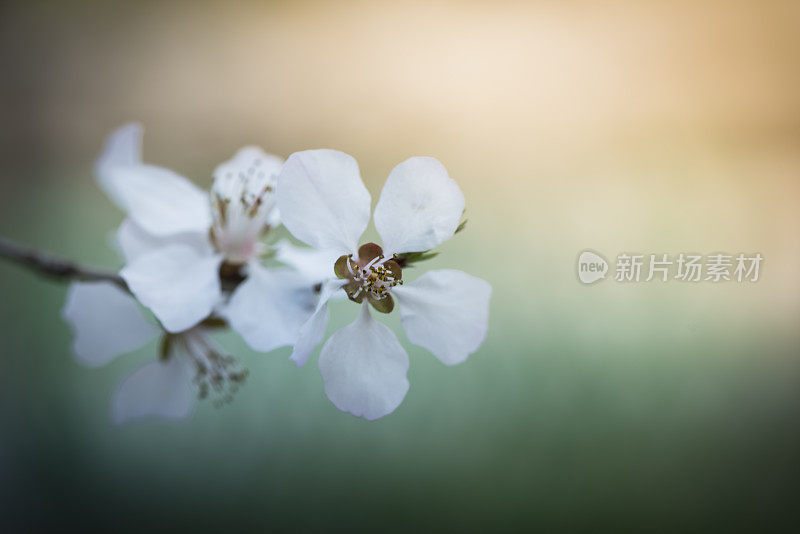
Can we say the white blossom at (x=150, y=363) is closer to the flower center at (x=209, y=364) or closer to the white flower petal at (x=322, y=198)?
the flower center at (x=209, y=364)

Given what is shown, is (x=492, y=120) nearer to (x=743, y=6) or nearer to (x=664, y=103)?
(x=664, y=103)

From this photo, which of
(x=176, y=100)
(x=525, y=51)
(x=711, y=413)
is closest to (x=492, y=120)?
(x=525, y=51)

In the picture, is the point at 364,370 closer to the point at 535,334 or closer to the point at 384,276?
the point at 384,276

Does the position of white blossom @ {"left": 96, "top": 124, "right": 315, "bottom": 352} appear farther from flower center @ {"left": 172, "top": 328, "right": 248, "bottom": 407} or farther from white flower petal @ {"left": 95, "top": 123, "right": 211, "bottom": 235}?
flower center @ {"left": 172, "top": 328, "right": 248, "bottom": 407}

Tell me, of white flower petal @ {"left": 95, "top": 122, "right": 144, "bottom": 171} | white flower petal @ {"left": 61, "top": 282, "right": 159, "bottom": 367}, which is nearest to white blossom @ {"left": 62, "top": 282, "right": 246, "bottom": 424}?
white flower petal @ {"left": 61, "top": 282, "right": 159, "bottom": 367}

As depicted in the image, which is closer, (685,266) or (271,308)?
(271,308)

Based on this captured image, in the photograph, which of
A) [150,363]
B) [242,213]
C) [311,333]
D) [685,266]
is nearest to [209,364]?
[150,363]
